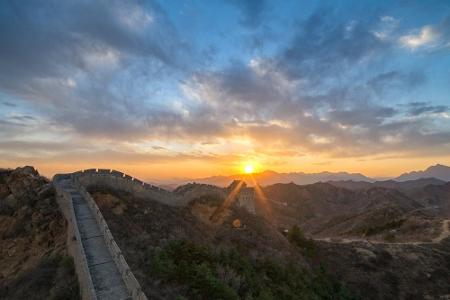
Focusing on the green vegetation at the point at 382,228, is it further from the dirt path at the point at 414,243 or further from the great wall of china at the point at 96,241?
the great wall of china at the point at 96,241

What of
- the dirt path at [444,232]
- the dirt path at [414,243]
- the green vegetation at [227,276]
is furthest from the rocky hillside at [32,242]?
the dirt path at [444,232]

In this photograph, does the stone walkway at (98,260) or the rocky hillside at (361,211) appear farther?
the rocky hillside at (361,211)

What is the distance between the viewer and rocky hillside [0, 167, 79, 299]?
57.8 ft

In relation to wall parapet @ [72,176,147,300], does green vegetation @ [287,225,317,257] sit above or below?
below

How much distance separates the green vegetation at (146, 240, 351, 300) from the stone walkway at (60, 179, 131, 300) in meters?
2.37

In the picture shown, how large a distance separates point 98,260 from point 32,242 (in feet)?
35.7

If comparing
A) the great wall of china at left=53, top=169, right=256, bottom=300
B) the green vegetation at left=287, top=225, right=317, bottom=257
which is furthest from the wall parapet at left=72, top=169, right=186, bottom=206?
the green vegetation at left=287, top=225, right=317, bottom=257

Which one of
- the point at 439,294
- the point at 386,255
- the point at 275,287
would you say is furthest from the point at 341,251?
the point at 275,287

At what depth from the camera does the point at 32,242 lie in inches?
963

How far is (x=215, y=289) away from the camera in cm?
1752

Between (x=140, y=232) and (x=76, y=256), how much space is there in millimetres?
7073

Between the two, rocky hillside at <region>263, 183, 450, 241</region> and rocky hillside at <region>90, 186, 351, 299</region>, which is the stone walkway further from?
rocky hillside at <region>263, 183, 450, 241</region>

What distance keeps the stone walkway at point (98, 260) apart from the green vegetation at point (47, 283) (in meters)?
1.45

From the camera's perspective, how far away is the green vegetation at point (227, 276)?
57.5 feet
